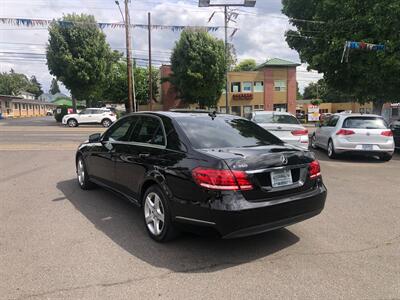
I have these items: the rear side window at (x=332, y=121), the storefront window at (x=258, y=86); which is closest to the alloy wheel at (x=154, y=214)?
the rear side window at (x=332, y=121)

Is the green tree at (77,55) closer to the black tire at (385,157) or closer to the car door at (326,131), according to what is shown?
the car door at (326,131)

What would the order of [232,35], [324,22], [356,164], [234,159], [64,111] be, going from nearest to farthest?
[234,159]
[356,164]
[324,22]
[232,35]
[64,111]

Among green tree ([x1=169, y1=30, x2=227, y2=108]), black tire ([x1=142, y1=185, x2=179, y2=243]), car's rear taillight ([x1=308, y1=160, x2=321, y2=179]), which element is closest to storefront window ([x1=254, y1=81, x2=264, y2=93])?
green tree ([x1=169, y1=30, x2=227, y2=108])

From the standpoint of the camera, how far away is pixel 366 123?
11344 millimetres

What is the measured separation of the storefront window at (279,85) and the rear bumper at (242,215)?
44888mm

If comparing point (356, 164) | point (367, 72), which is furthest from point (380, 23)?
point (356, 164)

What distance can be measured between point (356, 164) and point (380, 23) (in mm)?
8568

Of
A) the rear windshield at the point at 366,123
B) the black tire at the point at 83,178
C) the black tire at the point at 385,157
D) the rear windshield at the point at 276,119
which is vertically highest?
the rear windshield at the point at 276,119

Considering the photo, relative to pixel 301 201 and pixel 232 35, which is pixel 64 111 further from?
pixel 301 201

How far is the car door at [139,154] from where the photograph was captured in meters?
4.64

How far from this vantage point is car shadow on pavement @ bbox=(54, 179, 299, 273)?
388cm

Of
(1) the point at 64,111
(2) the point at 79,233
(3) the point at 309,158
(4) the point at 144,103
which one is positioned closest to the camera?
(3) the point at 309,158

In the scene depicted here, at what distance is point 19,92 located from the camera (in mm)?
102562

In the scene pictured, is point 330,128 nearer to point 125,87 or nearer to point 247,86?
point 247,86
